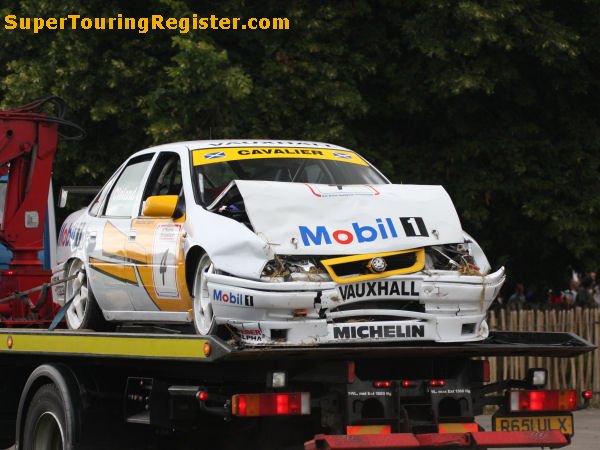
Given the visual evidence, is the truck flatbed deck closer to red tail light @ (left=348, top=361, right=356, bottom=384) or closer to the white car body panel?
red tail light @ (left=348, top=361, right=356, bottom=384)

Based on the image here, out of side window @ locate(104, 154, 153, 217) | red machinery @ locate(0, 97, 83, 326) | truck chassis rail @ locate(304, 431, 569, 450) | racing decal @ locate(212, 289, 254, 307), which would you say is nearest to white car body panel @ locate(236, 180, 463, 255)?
racing decal @ locate(212, 289, 254, 307)

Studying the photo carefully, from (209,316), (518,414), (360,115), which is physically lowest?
(518,414)

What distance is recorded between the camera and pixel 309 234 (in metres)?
9.04

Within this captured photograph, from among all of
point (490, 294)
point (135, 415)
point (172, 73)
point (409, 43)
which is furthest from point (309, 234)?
point (409, 43)

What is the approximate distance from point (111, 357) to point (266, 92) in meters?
11.4

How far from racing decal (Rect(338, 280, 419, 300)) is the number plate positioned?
4.11 feet

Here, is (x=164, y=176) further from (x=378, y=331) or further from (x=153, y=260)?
(x=378, y=331)

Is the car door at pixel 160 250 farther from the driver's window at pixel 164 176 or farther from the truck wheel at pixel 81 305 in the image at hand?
the truck wheel at pixel 81 305

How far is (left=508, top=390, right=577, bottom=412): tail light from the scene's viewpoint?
9805 millimetres

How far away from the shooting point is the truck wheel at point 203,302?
920cm

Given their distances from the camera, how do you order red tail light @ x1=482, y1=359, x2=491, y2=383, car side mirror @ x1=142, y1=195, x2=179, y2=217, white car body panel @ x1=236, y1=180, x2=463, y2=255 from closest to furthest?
white car body panel @ x1=236, y1=180, x2=463, y2=255 < car side mirror @ x1=142, y1=195, x2=179, y2=217 < red tail light @ x1=482, y1=359, x2=491, y2=383

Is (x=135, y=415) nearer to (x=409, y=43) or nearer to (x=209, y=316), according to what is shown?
(x=209, y=316)

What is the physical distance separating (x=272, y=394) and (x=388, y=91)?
1388cm

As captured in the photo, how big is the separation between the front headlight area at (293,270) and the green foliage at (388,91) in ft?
36.1
